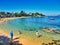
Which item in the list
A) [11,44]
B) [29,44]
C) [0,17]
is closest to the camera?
[11,44]

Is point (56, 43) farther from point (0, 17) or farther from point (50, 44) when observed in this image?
point (0, 17)

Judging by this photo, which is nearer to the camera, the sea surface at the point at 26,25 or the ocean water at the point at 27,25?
the sea surface at the point at 26,25

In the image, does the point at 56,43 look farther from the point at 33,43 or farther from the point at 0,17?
the point at 0,17

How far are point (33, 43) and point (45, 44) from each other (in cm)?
73

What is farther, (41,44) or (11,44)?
(41,44)

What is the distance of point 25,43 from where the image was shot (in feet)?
27.9

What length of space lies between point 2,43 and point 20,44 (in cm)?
100

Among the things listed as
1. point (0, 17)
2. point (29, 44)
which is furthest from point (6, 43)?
point (0, 17)

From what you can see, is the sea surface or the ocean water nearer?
the sea surface

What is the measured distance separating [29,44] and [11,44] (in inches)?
47.9

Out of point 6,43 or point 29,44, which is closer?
point 6,43

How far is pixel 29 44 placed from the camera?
8406 mm

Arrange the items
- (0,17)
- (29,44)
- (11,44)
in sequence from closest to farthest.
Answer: (11,44)
(29,44)
(0,17)

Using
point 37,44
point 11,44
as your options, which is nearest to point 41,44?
point 37,44
